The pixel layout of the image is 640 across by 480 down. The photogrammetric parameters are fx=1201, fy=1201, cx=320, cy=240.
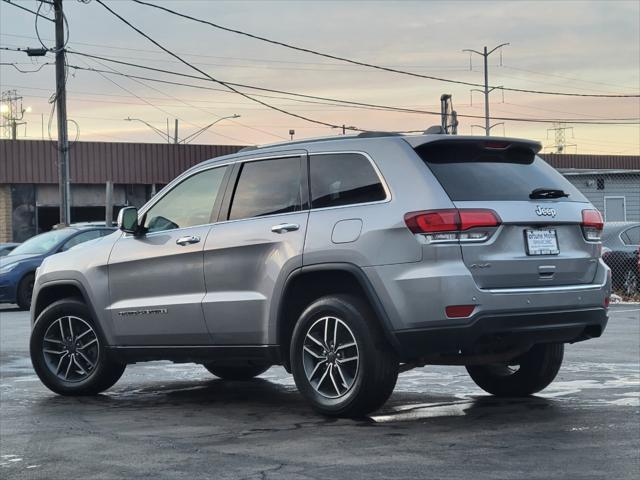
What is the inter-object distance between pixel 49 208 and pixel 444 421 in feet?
131

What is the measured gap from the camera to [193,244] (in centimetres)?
896

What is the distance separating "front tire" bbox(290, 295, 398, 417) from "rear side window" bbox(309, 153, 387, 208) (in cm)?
68

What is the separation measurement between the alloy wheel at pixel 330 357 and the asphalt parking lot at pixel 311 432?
0.81 feet

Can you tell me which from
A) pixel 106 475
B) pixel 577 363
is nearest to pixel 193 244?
pixel 106 475

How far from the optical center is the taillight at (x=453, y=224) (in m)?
7.51

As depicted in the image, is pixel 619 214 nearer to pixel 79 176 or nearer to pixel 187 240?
pixel 79 176

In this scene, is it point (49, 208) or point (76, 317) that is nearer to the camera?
point (76, 317)

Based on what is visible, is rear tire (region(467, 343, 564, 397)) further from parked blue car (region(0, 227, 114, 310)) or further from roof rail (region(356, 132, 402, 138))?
parked blue car (region(0, 227, 114, 310))

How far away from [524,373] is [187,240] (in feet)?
8.96

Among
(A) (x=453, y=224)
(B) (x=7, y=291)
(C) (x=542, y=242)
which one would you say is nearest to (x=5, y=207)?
(B) (x=7, y=291)

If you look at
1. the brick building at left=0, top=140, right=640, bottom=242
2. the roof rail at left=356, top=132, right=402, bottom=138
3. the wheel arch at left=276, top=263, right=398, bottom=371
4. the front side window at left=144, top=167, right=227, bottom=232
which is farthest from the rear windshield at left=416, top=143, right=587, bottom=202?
the brick building at left=0, top=140, right=640, bottom=242

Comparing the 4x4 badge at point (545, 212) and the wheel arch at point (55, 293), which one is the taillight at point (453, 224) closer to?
the 4x4 badge at point (545, 212)

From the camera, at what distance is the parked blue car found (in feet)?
73.5

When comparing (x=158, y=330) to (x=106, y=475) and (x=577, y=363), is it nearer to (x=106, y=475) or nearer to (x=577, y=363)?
(x=106, y=475)
